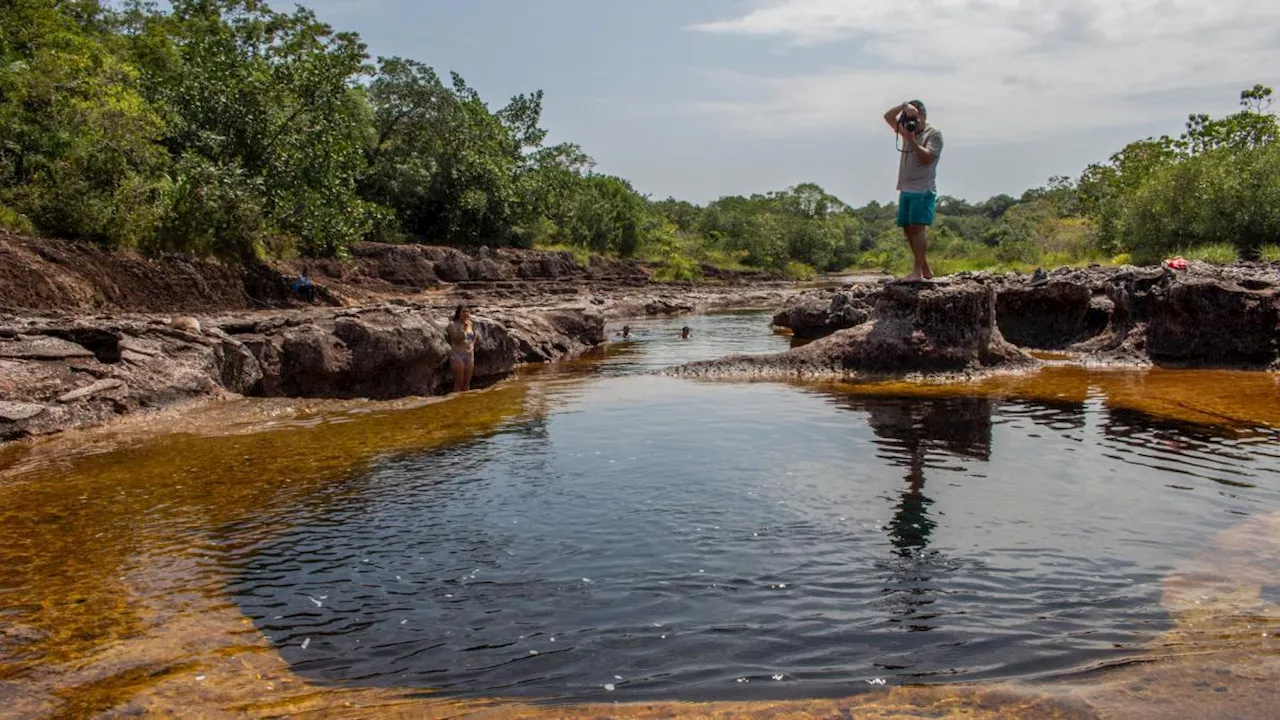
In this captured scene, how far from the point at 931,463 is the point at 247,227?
69.7 feet

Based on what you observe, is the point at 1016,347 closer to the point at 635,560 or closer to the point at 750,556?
the point at 750,556

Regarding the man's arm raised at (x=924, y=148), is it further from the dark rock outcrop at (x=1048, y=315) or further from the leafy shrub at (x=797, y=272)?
the leafy shrub at (x=797, y=272)

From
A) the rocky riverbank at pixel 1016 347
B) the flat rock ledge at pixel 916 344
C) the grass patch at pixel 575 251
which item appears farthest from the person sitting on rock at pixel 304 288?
the grass patch at pixel 575 251

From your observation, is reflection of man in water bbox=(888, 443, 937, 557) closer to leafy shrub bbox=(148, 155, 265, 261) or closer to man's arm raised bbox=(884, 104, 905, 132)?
man's arm raised bbox=(884, 104, 905, 132)

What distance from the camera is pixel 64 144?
61.2ft

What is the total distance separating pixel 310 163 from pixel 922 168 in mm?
22227

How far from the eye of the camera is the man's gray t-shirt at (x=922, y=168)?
34.3 ft

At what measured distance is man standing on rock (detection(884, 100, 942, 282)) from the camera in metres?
10.4

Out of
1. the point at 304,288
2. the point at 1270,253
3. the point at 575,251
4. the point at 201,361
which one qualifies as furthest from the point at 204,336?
the point at 575,251

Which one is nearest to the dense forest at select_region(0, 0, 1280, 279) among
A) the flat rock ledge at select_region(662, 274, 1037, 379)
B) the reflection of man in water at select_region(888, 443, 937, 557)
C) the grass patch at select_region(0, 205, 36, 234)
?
the grass patch at select_region(0, 205, 36, 234)

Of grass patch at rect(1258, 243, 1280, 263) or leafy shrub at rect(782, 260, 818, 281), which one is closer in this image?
grass patch at rect(1258, 243, 1280, 263)

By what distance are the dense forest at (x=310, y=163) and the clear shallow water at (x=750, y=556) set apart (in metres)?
15.8

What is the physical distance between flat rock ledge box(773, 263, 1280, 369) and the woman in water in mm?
5935

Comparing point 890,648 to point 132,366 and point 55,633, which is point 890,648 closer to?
point 55,633
